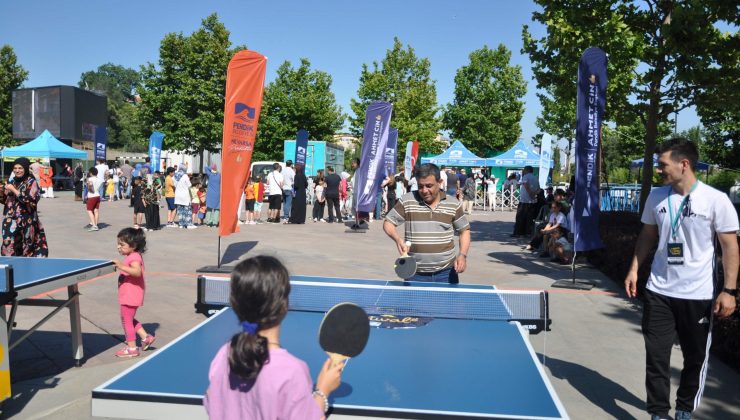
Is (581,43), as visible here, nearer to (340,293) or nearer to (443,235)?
(443,235)

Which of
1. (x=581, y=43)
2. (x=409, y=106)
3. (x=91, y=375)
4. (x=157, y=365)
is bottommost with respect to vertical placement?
(x=91, y=375)

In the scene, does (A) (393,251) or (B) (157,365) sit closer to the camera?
(B) (157,365)

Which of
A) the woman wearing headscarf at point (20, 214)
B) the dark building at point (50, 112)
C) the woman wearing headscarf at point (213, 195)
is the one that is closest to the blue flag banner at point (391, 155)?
the woman wearing headscarf at point (213, 195)

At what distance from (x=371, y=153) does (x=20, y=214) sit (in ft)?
36.8

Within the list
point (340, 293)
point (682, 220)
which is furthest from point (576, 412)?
point (340, 293)

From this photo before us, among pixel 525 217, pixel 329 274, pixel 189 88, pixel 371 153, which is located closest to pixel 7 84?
pixel 189 88

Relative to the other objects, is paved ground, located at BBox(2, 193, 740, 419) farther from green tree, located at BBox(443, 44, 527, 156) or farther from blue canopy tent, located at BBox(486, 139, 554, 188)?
green tree, located at BBox(443, 44, 527, 156)

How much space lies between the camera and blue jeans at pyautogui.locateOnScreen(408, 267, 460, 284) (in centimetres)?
554

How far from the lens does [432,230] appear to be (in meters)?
5.48

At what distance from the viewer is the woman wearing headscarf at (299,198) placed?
18922mm

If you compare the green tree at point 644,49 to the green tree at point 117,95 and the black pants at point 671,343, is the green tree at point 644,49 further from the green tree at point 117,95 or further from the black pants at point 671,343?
the green tree at point 117,95

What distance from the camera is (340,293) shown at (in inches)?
175

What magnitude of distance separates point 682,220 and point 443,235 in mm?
1963

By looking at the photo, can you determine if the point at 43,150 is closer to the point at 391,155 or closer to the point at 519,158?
the point at 391,155
